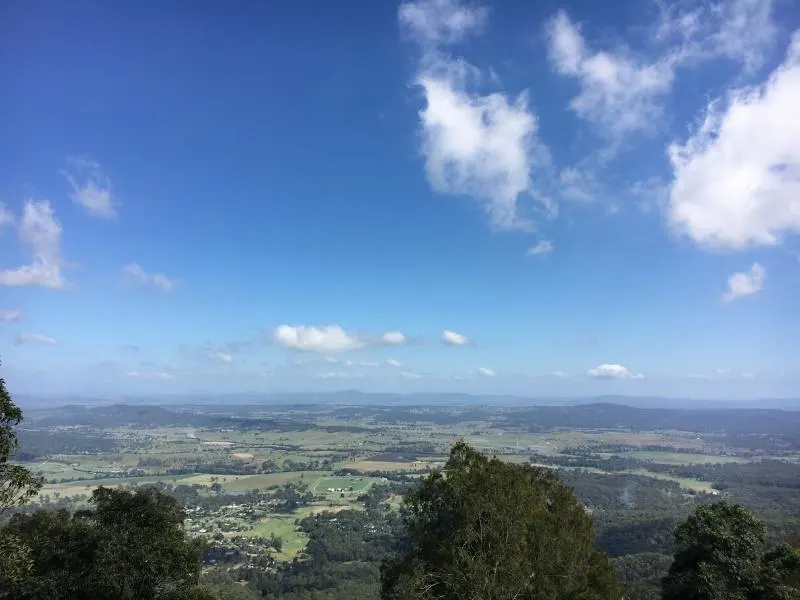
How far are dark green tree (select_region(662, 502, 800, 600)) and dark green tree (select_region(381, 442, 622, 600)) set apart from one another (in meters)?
5.77

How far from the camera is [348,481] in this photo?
9869 cm

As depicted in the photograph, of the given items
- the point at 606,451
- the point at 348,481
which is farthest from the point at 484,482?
the point at 606,451

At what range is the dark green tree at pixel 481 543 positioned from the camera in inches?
468

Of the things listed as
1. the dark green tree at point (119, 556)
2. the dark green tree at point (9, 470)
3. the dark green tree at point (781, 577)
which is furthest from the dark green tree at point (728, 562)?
the dark green tree at point (9, 470)

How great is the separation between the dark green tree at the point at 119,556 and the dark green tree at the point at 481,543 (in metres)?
6.39

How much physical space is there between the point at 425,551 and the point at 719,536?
1160 centimetres

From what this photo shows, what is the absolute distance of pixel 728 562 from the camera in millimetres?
17547

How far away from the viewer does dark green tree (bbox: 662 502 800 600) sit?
1695 cm

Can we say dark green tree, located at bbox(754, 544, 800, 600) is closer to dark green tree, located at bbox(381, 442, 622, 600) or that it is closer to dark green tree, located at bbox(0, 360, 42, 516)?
dark green tree, located at bbox(381, 442, 622, 600)

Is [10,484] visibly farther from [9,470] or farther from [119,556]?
[119,556]

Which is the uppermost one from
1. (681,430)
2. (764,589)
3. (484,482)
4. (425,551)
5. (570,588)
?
(484,482)

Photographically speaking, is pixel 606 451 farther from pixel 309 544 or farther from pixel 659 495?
pixel 309 544

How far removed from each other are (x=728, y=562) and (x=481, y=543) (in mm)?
11232

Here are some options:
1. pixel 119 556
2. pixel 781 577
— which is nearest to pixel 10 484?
pixel 119 556
